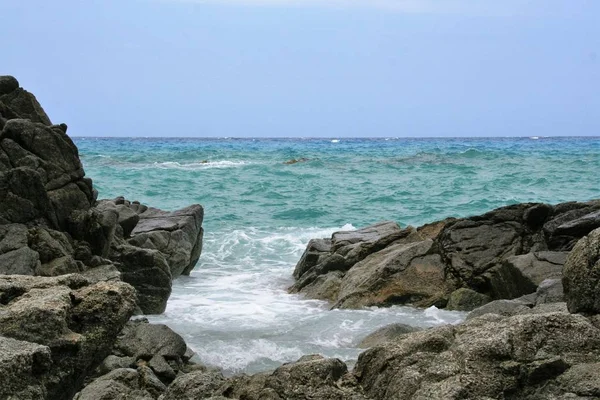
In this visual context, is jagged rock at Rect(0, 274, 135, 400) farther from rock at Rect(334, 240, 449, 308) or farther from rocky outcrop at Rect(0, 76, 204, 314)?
rock at Rect(334, 240, 449, 308)

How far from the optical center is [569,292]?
5.80 meters

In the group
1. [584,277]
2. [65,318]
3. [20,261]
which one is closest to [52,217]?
[20,261]

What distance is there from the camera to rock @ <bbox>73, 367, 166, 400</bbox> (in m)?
6.12

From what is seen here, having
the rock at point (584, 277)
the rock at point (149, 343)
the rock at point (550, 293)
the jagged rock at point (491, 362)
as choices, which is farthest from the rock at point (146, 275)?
the rock at point (584, 277)

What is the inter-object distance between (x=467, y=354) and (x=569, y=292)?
114 cm

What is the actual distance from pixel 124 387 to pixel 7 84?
364 inches

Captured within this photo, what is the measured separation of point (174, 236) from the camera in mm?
16750

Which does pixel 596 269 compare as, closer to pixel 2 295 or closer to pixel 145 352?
pixel 2 295

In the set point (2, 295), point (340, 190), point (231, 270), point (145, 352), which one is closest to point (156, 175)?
point (340, 190)

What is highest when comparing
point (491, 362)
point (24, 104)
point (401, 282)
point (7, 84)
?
point (7, 84)

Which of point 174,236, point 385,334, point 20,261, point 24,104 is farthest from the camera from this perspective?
point 174,236

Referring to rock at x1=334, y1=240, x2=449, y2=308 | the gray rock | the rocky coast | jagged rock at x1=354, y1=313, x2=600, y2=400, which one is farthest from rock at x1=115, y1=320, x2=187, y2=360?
rock at x1=334, y1=240, x2=449, y2=308

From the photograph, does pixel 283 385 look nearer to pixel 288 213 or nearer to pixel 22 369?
pixel 22 369

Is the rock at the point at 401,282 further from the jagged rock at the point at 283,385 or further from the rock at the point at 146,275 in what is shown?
the jagged rock at the point at 283,385
